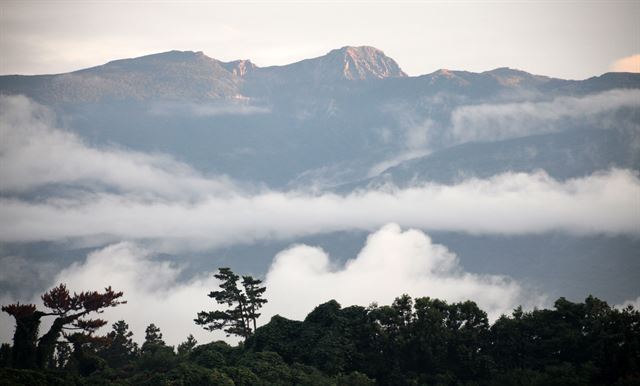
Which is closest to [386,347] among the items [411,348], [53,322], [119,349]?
[411,348]

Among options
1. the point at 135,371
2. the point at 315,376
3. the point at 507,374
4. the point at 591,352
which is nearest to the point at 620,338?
A: the point at 591,352

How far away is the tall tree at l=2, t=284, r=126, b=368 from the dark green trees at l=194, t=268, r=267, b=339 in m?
22.1

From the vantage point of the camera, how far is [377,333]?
305 feet

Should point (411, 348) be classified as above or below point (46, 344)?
below

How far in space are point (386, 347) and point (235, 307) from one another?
71.2ft

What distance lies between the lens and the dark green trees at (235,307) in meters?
102

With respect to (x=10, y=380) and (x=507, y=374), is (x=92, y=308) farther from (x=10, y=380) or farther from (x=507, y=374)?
(x=507, y=374)

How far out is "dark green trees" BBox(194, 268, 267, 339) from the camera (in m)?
102

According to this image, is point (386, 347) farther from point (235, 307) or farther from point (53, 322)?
point (53, 322)

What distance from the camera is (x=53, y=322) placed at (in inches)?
3194

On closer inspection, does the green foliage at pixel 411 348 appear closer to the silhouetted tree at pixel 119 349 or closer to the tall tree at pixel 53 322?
the tall tree at pixel 53 322

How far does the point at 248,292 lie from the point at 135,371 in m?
17.7

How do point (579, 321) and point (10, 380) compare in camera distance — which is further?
point (579, 321)

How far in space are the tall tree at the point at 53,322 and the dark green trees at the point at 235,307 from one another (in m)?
22.1
